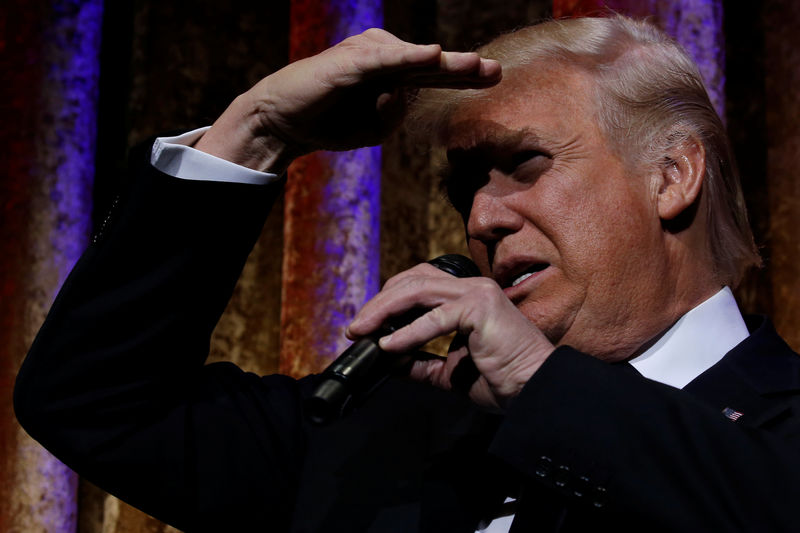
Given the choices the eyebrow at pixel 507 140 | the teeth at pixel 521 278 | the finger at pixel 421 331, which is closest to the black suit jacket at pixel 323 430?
the finger at pixel 421 331

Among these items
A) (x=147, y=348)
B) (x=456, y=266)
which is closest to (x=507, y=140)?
(x=456, y=266)

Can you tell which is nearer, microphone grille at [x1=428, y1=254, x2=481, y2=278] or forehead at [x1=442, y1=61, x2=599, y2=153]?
microphone grille at [x1=428, y1=254, x2=481, y2=278]

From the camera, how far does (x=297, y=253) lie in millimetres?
2088

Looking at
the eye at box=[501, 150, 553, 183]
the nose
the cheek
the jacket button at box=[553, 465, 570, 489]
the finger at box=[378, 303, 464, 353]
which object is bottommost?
the jacket button at box=[553, 465, 570, 489]

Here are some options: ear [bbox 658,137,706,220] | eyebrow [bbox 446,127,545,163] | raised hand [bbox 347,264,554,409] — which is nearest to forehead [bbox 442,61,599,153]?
eyebrow [bbox 446,127,545,163]

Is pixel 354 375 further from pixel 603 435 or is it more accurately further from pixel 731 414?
pixel 731 414

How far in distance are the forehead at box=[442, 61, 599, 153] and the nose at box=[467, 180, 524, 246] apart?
8cm

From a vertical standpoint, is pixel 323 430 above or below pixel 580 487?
below

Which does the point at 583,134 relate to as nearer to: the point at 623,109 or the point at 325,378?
the point at 623,109

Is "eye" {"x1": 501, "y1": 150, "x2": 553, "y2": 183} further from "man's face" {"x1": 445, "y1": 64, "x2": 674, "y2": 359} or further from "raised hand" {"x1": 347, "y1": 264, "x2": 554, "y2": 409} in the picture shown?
"raised hand" {"x1": 347, "y1": 264, "x2": 554, "y2": 409}

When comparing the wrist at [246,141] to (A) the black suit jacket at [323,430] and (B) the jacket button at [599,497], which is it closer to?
(A) the black suit jacket at [323,430]

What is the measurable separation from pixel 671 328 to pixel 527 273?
23 centimetres

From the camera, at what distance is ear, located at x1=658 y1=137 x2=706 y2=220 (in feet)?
3.97

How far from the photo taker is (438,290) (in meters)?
0.92
